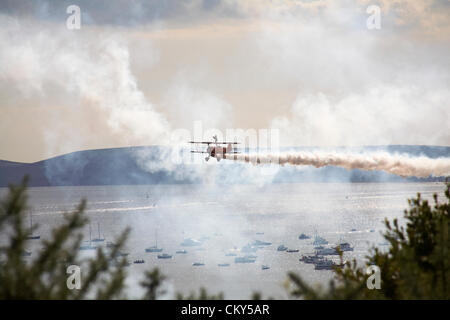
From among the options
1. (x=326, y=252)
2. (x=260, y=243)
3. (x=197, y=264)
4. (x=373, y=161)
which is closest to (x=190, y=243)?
(x=260, y=243)

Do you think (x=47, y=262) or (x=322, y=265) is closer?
(x=47, y=262)

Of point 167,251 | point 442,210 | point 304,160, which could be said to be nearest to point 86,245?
point 167,251

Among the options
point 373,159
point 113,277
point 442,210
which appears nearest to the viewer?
point 113,277

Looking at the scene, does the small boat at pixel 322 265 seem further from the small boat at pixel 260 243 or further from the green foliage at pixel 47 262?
the green foliage at pixel 47 262

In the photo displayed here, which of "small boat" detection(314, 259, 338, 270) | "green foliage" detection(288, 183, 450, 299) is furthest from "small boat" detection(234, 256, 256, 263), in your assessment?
"green foliage" detection(288, 183, 450, 299)

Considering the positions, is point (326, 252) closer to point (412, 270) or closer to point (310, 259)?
point (310, 259)
